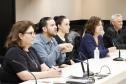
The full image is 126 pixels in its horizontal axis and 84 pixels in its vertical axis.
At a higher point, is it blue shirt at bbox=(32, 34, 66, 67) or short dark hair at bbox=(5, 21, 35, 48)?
short dark hair at bbox=(5, 21, 35, 48)

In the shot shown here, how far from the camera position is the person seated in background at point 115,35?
18.4 feet

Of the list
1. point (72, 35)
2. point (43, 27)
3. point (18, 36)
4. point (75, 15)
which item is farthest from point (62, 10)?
point (18, 36)

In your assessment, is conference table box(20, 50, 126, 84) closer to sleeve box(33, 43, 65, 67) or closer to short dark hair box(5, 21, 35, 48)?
sleeve box(33, 43, 65, 67)

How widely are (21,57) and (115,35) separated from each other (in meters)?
3.15

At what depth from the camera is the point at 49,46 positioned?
411 centimetres

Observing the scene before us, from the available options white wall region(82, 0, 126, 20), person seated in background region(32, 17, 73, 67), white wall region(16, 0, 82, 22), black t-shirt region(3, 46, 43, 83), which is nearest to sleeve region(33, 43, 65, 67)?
person seated in background region(32, 17, 73, 67)

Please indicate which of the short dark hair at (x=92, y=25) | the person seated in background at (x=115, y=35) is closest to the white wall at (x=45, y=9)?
the person seated in background at (x=115, y=35)

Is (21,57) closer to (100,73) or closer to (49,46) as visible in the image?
(100,73)

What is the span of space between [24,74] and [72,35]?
2.42m

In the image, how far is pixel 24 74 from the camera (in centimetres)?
293

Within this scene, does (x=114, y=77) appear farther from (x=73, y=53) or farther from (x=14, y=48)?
(x=73, y=53)

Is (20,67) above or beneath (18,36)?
beneath

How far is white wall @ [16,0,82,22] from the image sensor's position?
19.6 ft

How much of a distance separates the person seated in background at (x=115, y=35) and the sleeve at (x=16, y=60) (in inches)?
109
